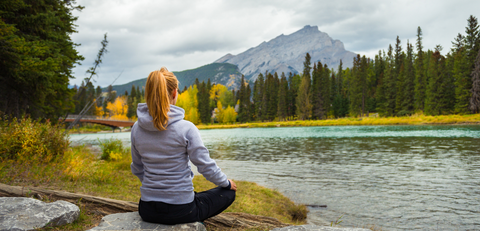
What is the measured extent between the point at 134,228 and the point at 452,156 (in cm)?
1555

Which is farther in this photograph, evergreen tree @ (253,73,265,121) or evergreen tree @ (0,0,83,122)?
evergreen tree @ (253,73,265,121)

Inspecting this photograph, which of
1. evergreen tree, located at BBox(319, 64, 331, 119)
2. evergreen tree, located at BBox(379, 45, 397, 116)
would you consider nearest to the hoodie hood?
evergreen tree, located at BBox(379, 45, 397, 116)

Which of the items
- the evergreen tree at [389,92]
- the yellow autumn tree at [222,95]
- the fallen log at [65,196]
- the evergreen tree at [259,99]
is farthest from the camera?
the yellow autumn tree at [222,95]

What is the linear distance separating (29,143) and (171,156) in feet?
18.5

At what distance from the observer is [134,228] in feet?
7.96

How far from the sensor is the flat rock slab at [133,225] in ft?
7.76

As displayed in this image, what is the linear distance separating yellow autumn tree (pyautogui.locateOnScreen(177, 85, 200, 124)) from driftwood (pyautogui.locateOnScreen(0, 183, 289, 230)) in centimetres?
7252

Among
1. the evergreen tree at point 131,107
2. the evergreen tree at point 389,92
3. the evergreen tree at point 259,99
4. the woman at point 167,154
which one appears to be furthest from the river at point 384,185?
the evergreen tree at point 131,107

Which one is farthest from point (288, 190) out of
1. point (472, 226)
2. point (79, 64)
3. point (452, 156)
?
point (79, 64)

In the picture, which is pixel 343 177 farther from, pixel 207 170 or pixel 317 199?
pixel 207 170

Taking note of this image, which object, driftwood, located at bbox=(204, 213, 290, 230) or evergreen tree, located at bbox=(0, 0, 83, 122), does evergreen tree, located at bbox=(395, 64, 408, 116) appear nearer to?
evergreen tree, located at bbox=(0, 0, 83, 122)

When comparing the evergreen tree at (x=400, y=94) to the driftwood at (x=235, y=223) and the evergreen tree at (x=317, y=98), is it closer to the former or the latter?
the evergreen tree at (x=317, y=98)

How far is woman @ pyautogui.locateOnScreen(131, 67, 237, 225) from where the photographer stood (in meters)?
2.14

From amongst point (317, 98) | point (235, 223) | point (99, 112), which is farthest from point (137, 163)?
point (99, 112)
